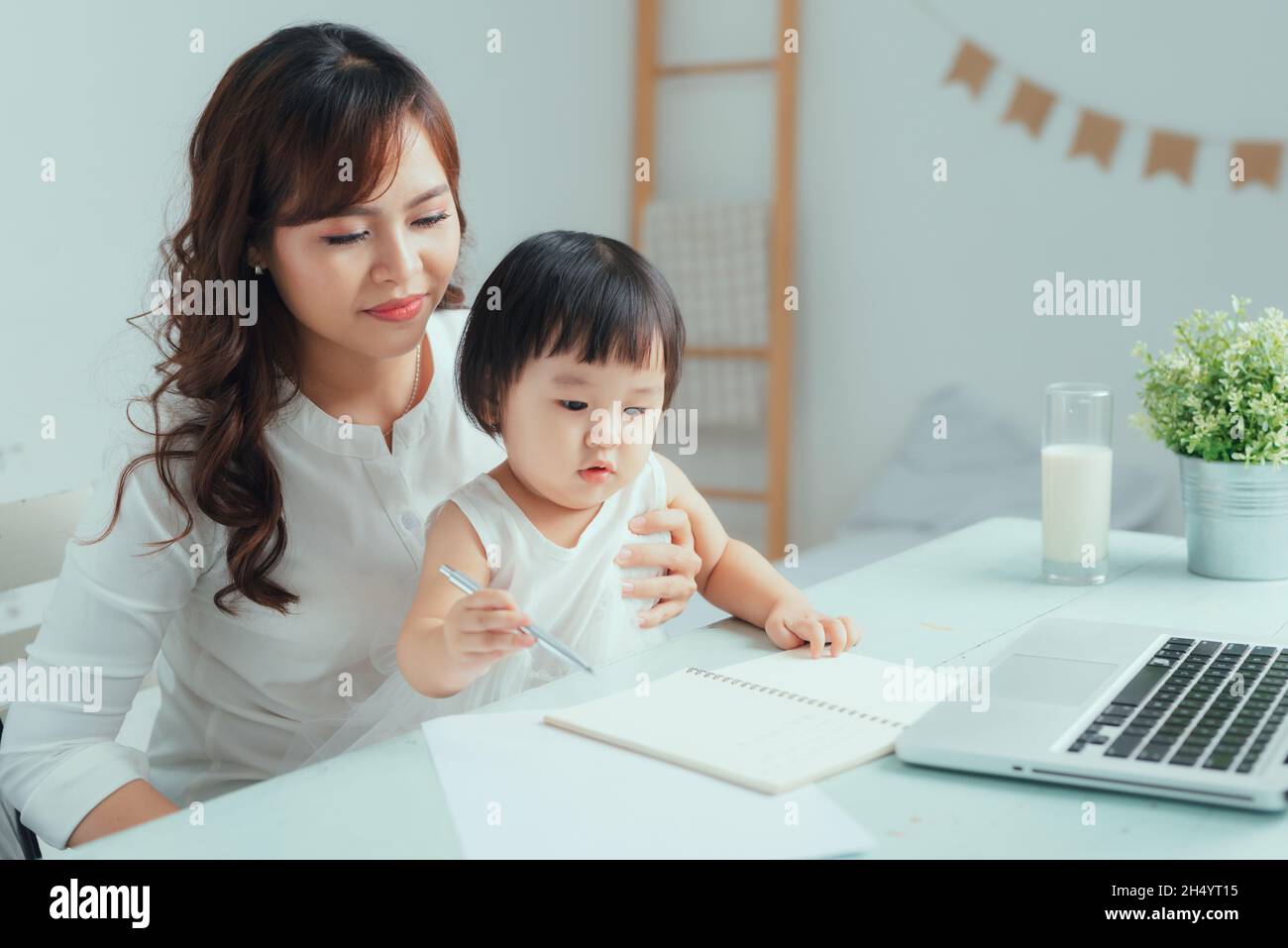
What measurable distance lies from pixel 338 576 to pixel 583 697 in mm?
349

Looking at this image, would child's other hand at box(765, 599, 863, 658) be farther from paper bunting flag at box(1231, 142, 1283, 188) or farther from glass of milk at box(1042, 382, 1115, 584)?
paper bunting flag at box(1231, 142, 1283, 188)

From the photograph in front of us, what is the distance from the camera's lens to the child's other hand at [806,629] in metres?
1.08

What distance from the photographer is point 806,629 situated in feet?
3.59

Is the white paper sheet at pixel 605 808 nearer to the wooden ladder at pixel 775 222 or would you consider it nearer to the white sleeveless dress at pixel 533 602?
the white sleeveless dress at pixel 533 602

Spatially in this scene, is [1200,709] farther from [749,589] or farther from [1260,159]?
[1260,159]

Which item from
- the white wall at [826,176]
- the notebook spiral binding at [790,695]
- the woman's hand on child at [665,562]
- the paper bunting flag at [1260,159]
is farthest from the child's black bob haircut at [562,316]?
the paper bunting flag at [1260,159]

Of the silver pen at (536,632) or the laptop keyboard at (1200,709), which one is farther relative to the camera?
the silver pen at (536,632)

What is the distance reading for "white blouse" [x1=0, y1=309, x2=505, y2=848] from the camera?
3.62ft

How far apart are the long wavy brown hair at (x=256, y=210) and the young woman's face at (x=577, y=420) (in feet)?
0.76

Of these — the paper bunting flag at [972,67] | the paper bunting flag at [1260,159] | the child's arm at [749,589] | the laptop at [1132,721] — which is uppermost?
the paper bunting flag at [972,67]

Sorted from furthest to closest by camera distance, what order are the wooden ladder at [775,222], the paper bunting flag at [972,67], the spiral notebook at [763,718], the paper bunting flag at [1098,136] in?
the wooden ladder at [775,222]
the paper bunting flag at [972,67]
the paper bunting flag at [1098,136]
the spiral notebook at [763,718]

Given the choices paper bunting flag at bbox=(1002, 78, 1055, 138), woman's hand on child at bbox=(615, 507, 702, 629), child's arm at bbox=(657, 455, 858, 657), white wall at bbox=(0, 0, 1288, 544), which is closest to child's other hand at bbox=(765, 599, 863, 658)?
child's arm at bbox=(657, 455, 858, 657)

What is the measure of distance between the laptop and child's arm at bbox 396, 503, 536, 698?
0.29 meters
